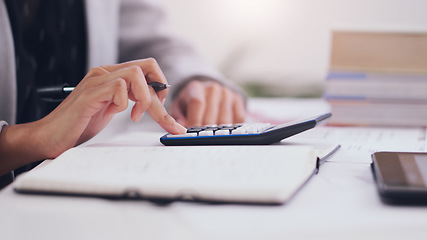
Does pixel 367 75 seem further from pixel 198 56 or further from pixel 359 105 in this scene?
pixel 198 56

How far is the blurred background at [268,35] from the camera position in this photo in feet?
6.32

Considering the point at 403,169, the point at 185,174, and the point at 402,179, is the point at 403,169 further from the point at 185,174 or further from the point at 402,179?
the point at 185,174

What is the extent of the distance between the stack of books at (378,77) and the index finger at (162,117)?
1.06 feet

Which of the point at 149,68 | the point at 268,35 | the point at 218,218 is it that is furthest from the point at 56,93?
the point at 268,35

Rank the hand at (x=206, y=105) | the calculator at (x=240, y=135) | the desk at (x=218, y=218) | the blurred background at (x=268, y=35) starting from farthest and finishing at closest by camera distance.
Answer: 1. the blurred background at (x=268, y=35)
2. the hand at (x=206, y=105)
3. the calculator at (x=240, y=135)
4. the desk at (x=218, y=218)

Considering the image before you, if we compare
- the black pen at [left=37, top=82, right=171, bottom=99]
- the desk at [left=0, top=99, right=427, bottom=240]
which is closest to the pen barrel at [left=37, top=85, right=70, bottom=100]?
the black pen at [left=37, top=82, right=171, bottom=99]

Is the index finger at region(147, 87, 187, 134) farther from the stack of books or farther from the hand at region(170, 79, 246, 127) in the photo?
the stack of books

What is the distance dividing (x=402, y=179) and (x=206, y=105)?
418 mm

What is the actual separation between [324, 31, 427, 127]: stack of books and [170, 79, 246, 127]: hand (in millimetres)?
162

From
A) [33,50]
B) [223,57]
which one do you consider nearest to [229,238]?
[33,50]

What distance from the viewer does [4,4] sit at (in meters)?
0.66

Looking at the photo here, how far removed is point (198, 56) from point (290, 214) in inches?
27.2

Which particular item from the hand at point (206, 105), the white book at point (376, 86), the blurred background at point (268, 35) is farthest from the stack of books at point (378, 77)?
the blurred background at point (268, 35)

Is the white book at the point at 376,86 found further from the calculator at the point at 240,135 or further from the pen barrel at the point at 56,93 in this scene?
the pen barrel at the point at 56,93
